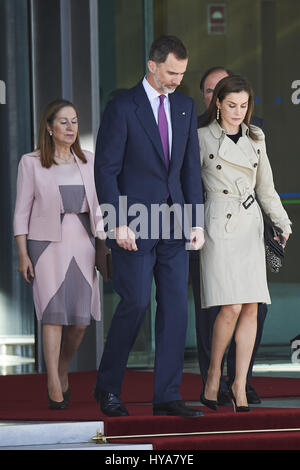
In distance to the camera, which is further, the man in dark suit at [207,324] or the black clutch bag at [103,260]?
the man in dark suit at [207,324]

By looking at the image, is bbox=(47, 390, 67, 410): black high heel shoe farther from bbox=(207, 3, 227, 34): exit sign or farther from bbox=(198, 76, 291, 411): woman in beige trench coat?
bbox=(207, 3, 227, 34): exit sign

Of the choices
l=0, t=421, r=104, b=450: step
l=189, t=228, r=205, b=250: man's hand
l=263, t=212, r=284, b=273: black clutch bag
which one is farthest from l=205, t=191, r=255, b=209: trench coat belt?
l=0, t=421, r=104, b=450: step

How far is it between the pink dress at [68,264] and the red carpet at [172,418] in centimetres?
51

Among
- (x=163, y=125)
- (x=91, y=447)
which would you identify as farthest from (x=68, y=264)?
(x=91, y=447)

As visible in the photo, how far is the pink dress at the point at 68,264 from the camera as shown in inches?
247

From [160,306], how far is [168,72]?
110 centimetres

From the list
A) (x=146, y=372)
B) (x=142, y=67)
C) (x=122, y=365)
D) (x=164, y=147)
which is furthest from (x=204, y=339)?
(x=142, y=67)

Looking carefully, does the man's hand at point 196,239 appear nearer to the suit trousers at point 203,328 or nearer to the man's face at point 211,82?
the suit trousers at point 203,328

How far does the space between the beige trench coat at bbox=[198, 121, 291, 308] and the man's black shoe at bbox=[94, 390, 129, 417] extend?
2.19ft

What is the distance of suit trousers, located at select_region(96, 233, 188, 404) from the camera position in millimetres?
5539

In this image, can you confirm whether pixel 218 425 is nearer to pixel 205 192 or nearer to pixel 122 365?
pixel 122 365

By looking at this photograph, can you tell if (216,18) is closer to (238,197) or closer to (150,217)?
(238,197)

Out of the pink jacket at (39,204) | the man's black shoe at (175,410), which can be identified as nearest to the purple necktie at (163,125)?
the pink jacket at (39,204)

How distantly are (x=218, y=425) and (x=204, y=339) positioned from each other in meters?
0.99
